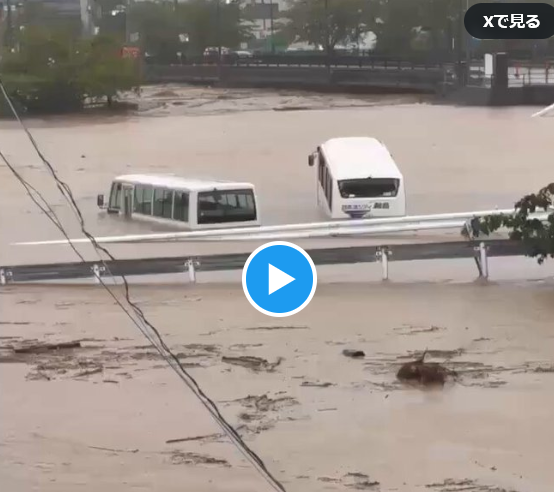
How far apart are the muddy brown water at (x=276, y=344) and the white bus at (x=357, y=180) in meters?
0.03

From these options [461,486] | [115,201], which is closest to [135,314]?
[115,201]

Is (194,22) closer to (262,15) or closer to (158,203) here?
(262,15)

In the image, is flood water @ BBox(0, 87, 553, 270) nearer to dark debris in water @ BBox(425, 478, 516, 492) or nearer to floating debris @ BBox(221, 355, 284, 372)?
floating debris @ BBox(221, 355, 284, 372)

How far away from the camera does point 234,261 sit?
2.09 m

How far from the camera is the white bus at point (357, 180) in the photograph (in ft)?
7.13

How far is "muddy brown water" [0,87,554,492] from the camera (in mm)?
1762

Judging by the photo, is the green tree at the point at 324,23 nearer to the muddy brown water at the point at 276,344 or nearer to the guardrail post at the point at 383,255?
the muddy brown water at the point at 276,344

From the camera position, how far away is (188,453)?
177 centimetres

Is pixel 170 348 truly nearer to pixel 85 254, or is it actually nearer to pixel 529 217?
pixel 85 254

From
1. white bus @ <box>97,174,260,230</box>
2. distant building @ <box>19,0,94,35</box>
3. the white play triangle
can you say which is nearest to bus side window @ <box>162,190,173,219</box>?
white bus @ <box>97,174,260,230</box>

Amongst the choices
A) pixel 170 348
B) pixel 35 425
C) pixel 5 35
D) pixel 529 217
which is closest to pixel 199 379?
pixel 170 348

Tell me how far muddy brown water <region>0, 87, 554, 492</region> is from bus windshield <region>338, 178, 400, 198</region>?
0.23 feet

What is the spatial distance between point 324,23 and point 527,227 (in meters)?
0.81

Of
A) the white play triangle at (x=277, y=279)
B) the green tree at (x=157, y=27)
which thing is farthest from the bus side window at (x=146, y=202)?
the white play triangle at (x=277, y=279)
